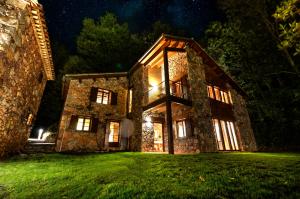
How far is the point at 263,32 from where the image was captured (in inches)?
674

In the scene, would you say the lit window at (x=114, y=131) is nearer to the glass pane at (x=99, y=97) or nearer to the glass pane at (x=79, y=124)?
the glass pane at (x=99, y=97)

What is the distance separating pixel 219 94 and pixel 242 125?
10.9 ft

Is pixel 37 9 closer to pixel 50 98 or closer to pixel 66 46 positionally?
pixel 50 98

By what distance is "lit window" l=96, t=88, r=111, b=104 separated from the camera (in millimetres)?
13809

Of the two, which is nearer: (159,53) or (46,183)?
(46,183)

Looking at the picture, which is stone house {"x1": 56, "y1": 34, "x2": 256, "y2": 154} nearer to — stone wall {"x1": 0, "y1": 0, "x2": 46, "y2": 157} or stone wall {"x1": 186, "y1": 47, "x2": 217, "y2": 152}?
stone wall {"x1": 186, "y1": 47, "x2": 217, "y2": 152}

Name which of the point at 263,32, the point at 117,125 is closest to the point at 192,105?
the point at 117,125

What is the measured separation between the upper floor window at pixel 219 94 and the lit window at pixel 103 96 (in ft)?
27.0

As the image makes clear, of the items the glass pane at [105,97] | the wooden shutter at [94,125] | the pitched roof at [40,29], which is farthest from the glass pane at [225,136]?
the pitched roof at [40,29]

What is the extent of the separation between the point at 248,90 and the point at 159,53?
566 inches

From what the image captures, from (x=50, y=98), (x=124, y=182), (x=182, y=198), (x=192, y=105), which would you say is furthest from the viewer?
(x=50, y=98)

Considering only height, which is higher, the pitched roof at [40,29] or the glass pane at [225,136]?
the pitched roof at [40,29]

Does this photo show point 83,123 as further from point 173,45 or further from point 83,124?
point 173,45

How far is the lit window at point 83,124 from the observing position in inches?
488
